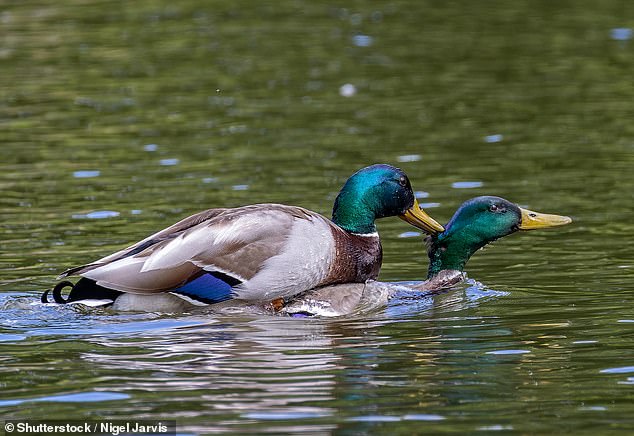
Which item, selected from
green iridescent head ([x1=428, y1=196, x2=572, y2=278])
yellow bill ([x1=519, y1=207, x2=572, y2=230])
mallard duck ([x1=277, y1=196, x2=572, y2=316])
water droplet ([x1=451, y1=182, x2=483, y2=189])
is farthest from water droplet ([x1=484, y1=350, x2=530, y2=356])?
water droplet ([x1=451, y1=182, x2=483, y2=189])

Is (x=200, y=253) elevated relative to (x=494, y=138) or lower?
elevated

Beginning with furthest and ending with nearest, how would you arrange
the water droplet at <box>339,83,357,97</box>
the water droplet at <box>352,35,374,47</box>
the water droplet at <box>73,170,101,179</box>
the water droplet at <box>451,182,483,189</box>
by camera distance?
1. the water droplet at <box>352,35,374,47</box>
2. the water droplet at <box>339,83,357,97</box>
3. the water droplet at <box>73,170,101,179</box>
4. the water droplet at <box>451,182,483,189</box>

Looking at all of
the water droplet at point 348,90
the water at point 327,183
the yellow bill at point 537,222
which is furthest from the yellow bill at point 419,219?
the water droplet at point 348,90

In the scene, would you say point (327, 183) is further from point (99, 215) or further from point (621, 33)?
point (621, 33)

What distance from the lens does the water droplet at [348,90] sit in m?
18.8

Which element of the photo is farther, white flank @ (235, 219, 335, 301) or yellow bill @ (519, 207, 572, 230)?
yellow bill @ (519, 207, 572, 230)

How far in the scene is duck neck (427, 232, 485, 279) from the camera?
11.0 meters

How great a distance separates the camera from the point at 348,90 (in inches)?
747

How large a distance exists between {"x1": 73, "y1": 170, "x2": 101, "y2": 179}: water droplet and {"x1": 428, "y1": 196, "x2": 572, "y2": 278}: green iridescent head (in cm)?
504

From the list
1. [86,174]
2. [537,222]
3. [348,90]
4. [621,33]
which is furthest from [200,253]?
[621,33]

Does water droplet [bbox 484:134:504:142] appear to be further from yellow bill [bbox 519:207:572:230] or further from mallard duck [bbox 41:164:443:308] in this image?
mallard duck [bbox 41:164:443:308]

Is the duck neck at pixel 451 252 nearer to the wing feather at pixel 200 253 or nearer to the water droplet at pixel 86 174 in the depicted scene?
the wing feather at pixel 200 253

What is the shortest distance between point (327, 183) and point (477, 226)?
11.3 ft

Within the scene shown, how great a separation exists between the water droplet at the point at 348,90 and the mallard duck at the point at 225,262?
28.3 feet
